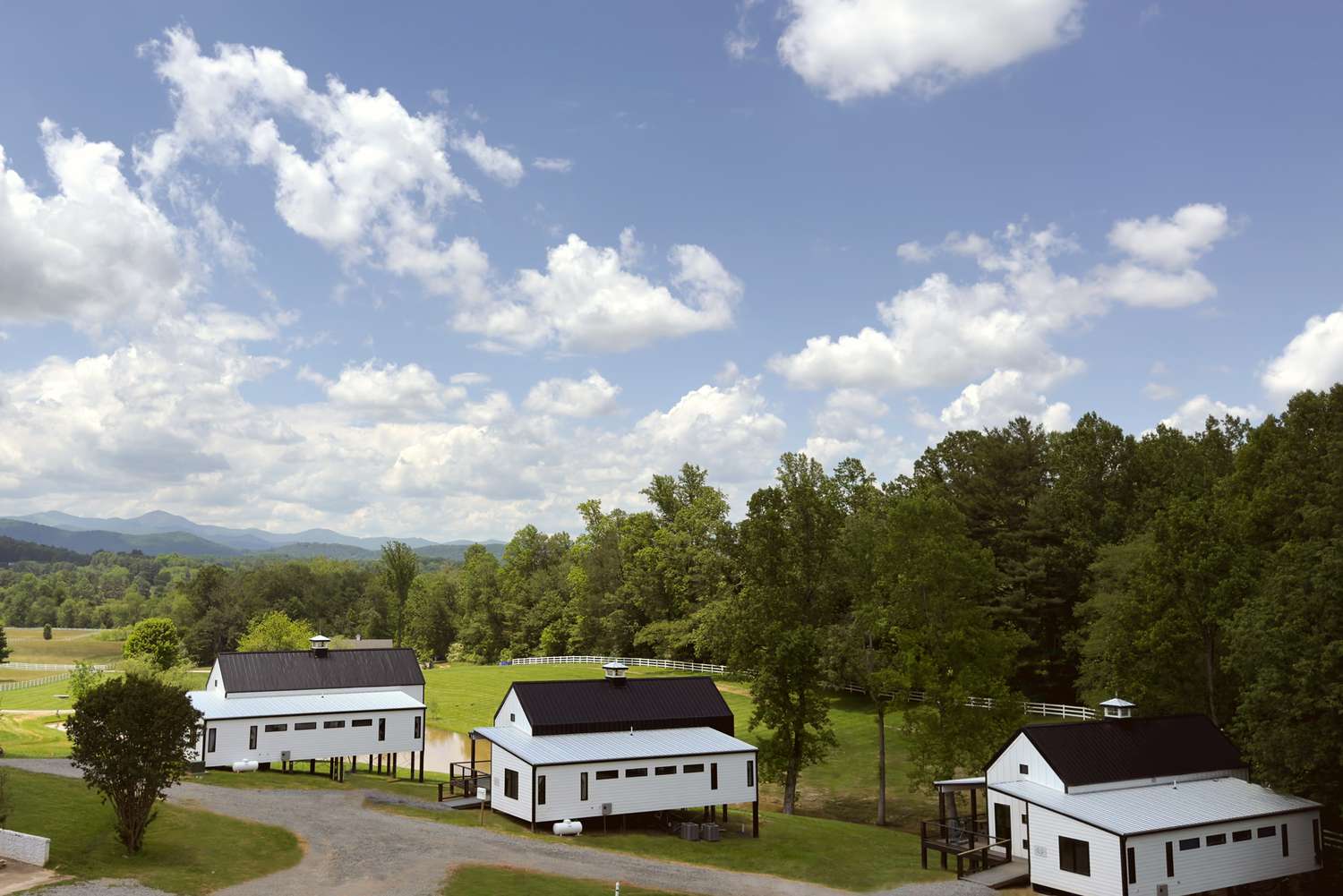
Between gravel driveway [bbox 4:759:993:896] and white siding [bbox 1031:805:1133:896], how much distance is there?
2.27 metres

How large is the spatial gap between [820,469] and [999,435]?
26.0m

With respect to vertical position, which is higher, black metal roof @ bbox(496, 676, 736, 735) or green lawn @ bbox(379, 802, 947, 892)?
black metal roof @ bbox(496, 676, 736, 735)

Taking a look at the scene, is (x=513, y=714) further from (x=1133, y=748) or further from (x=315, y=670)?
(x=1133, y=748)

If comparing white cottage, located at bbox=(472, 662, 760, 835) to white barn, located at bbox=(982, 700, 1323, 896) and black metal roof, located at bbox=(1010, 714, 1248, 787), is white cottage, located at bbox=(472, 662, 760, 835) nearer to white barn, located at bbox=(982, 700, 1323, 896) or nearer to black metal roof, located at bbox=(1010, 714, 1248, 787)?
white barn, located at bbox=(982, 700, 1323, 896)

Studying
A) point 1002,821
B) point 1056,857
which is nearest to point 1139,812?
point 1056,857

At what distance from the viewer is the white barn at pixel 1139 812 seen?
30.4m

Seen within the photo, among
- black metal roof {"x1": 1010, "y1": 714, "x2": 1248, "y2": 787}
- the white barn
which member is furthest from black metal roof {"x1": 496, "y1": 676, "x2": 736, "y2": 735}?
black metal roof {"x1": 1010, "y1": 714, "x2": 1248, "y2": 787}

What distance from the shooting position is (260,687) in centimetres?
4928

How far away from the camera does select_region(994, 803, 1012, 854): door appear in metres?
34.9

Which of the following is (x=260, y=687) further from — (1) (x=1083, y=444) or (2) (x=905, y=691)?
(1) (x=1083, y=444)

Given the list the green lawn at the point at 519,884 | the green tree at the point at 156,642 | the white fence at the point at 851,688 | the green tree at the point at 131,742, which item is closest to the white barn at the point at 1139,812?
the white fence at the point at 851,688

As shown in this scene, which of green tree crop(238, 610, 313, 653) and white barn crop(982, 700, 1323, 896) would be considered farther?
green tree crop(238, 610, 313, 653)

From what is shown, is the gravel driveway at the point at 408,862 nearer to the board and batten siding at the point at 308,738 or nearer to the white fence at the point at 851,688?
the board and batten siding at the point at 308,738

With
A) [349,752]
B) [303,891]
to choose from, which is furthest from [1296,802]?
[349,752]
